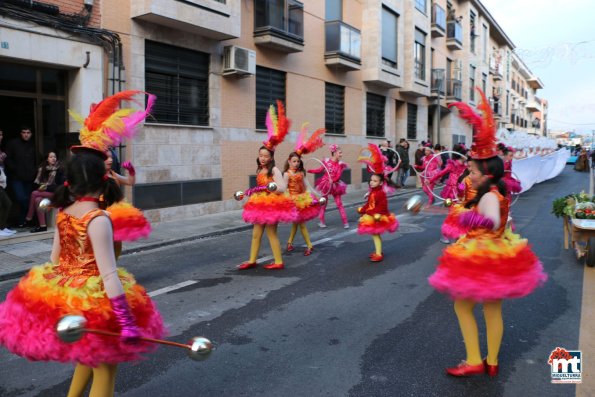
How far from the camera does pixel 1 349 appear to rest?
4398mm

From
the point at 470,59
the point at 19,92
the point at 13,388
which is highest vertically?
the point at 470,59

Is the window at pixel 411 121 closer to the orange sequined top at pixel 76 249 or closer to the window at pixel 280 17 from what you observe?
the window at pixel 280 17

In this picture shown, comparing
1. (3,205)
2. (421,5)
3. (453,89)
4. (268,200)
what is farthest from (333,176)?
(453,89)

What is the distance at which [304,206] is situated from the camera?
27.2ft

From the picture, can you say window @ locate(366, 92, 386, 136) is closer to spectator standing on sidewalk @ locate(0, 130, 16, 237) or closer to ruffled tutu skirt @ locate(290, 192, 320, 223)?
ruffled tutu skirt @ locate(290, 192, 320, 223)

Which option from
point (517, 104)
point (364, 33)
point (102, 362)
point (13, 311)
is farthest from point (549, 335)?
point (517, 104)

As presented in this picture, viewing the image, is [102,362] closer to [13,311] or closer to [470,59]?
[13,311]

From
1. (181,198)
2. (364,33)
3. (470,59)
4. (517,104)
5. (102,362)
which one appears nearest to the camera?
(102,362)

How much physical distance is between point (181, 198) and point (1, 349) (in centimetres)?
830

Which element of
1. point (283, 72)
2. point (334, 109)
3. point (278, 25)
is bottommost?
point (334, 109)

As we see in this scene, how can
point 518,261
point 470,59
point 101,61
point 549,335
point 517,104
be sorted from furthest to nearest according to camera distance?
point 517,104 → point 470,59 → point 101,61 → point 549,335 → point 518,261

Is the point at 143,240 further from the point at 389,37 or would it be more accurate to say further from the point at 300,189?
the point at 389,37

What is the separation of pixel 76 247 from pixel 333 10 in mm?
18526

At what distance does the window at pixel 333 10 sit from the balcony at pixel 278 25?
295 centimetres
